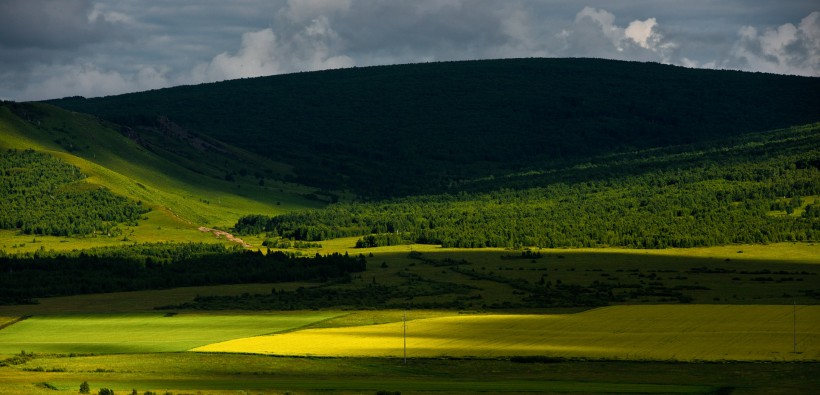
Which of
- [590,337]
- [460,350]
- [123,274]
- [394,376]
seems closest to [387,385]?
[394,376]

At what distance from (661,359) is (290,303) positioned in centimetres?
6806

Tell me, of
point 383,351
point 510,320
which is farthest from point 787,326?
point 383,351

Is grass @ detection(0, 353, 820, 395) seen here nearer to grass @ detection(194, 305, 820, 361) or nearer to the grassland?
the grassland

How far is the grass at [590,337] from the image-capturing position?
101 metres

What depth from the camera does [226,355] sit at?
106062mm

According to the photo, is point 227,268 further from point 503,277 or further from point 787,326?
point 787,326

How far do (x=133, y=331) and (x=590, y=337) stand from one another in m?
47.9

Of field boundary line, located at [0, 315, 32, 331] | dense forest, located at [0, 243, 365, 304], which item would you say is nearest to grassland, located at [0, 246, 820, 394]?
field boundary line, located at [0, 315, 32, 331]

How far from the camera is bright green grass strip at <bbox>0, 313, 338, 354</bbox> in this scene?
116250mm

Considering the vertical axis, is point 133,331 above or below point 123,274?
below

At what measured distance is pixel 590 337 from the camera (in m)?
111

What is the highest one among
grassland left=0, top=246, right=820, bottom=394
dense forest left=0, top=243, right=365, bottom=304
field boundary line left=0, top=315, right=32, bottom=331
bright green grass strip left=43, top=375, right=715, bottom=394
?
dense forest left=0, top=243, right=365, bottom=304

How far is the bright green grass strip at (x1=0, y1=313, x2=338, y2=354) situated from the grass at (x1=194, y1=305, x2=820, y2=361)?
643 centimetres

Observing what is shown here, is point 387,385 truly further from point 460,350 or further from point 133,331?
point 133,331
